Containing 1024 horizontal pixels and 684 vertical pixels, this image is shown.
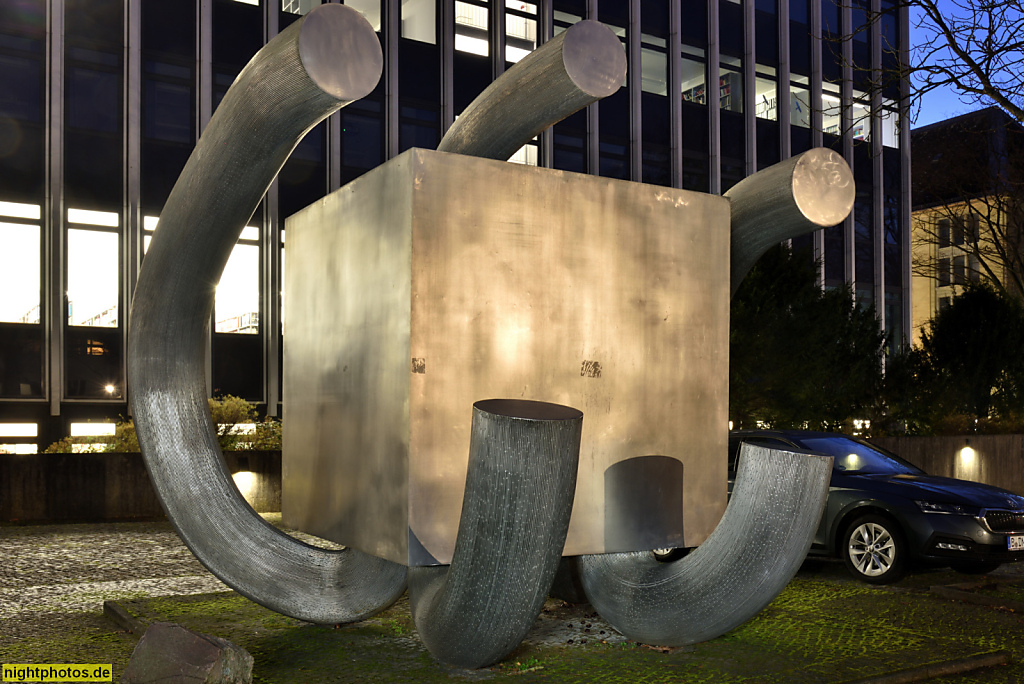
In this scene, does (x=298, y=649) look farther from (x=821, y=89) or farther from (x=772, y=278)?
(x=821, y=89)

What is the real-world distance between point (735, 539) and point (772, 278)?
13797mm

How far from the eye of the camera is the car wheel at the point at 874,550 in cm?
861

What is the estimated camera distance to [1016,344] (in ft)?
72.1

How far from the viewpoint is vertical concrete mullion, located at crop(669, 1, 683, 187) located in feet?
88.3

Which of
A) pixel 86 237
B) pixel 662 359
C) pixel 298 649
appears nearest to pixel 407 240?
pixel 662 359

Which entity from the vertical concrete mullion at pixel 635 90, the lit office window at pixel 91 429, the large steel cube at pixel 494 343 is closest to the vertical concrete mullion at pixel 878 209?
the vertical concrete mullion at pixel 635 90

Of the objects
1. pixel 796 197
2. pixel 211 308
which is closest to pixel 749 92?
pixel 796 197

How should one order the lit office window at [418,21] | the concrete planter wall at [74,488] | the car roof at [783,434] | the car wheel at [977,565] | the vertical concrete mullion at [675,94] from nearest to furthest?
the car wheel at [977,565] < the car roof at [783,434] < the concrete planter wall at [74,488] < the lit office window at [418,21] < the vertical concrete mullion at [675,94]

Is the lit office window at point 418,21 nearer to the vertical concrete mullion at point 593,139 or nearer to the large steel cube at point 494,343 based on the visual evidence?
the vertical concrete mullion at point 593,139

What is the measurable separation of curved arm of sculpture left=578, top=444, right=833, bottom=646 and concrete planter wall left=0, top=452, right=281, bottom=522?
341 inches

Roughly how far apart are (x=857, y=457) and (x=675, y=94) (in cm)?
1920

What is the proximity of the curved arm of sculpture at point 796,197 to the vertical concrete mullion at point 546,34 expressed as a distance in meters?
18.9

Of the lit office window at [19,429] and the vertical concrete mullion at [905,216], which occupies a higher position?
the vertical concrete mullion at [905,216]

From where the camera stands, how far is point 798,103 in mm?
29781
